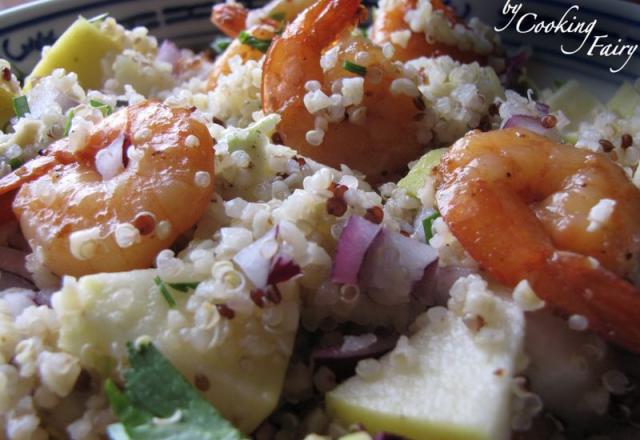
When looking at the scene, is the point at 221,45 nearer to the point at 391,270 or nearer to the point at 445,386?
the point at 391,270

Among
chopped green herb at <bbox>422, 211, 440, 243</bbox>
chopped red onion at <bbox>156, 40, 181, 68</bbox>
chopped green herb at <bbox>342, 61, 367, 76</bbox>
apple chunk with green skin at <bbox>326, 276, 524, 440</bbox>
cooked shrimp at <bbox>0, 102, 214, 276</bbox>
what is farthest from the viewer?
chopped red onion at <bbox>156, 40, 181, 68</bbox>

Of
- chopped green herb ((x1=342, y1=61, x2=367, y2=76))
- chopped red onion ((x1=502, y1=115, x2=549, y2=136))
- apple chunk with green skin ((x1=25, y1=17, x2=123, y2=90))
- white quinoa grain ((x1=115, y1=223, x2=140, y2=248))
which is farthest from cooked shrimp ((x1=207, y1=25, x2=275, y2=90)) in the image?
white quinoa grain ((x1=115, y1=223, x2=140, y2=248))

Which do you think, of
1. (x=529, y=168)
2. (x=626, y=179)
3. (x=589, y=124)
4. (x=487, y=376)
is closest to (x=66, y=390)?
(x=487, y=376)

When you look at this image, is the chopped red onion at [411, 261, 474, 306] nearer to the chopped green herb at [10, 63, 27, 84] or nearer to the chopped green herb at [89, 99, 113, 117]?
the chopped green herb at [89, 99, 113, 117]

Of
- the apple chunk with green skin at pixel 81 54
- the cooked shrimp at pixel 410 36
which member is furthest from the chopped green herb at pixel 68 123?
the cooked shrimp at pixel 410 36

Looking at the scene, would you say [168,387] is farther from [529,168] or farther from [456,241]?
[529,168]

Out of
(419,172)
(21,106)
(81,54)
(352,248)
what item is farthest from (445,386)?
(81,54)

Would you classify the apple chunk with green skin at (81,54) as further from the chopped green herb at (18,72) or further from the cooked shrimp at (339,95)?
the cooked shrimp at (339,95)
